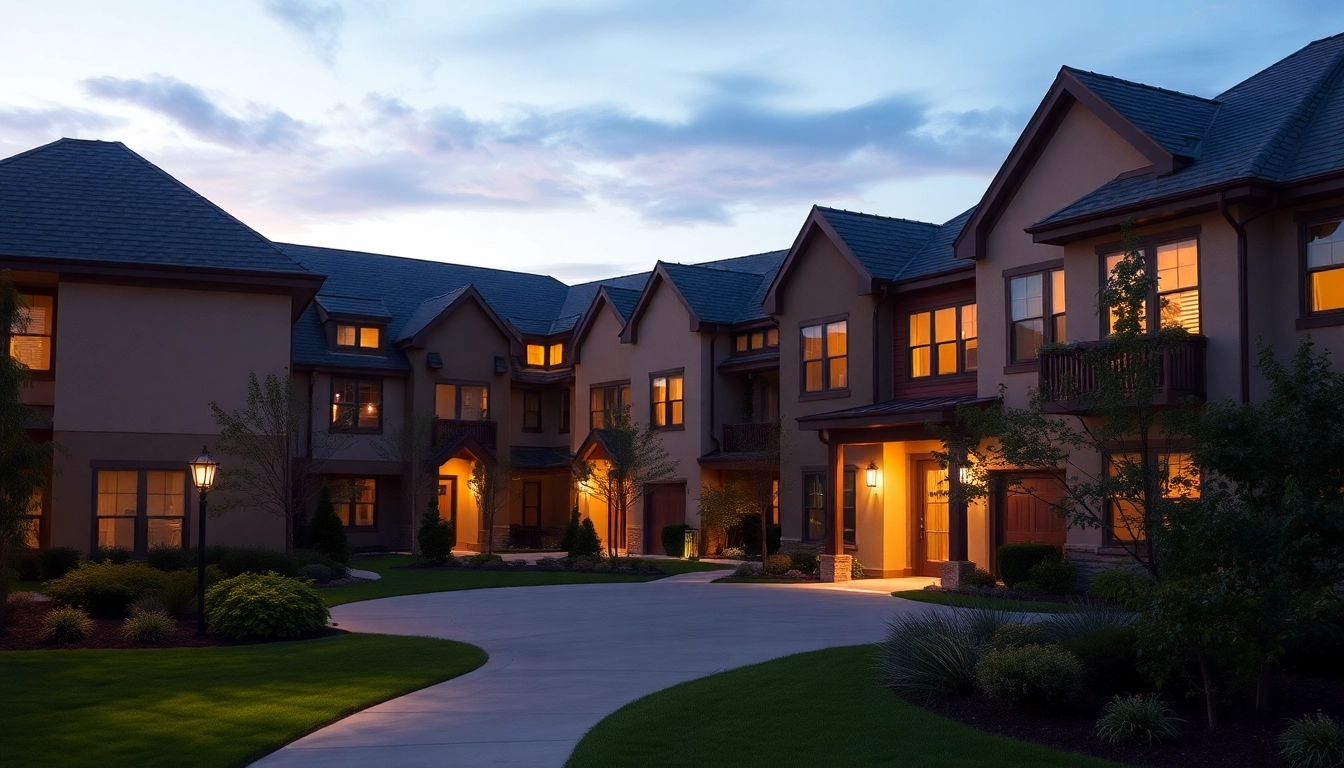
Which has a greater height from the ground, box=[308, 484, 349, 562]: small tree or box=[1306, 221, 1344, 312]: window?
box=[1306, 221, 1344, 312]: window

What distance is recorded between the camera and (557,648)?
16375 millimetres

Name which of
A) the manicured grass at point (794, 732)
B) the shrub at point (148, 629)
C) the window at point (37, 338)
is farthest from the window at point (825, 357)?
the manicured grass at point (794, 732)

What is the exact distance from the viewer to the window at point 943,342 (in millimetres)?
27906

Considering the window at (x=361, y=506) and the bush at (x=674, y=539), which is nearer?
the bush at (x=674, y=539)

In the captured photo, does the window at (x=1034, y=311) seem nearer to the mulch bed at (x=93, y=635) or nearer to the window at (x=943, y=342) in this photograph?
the window at (x=943, y=342)

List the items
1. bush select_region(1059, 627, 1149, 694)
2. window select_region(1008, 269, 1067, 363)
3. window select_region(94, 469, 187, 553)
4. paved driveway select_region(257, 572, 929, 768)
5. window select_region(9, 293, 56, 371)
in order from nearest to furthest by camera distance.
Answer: paved driveway select_region(257, 572, 929, 768) < bush select_region(1059, 627, 1149, 694) < window select_region(1008, 269, 1067, 363) < window select_region(94, 469, 187, 553) < window select_region(9, 293, 56, 371)

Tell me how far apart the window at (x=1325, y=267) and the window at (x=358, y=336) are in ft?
102

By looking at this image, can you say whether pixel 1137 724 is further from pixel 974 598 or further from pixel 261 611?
pixel 261 611

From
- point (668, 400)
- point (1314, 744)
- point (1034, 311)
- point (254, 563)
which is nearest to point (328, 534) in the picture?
point (254, 563)

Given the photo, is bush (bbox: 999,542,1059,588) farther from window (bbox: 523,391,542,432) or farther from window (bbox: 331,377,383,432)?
window (bbox: 523,391,542,432)

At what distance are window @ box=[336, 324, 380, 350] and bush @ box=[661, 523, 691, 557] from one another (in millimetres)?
12662

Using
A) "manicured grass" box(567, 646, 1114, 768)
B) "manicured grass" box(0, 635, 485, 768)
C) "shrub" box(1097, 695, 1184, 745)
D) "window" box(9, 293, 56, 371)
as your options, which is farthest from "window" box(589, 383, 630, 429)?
"shrub" box(1097, 695, 1184, 745)

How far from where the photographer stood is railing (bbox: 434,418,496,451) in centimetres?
4244

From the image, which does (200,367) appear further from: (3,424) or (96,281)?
(3,424)
